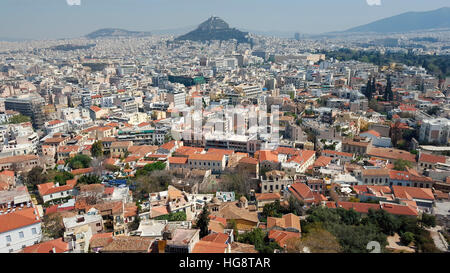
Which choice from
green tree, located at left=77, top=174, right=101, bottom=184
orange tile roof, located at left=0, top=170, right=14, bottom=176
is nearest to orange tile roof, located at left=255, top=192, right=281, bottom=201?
green tree, located at left=77, top=174, right=101, bottom=184

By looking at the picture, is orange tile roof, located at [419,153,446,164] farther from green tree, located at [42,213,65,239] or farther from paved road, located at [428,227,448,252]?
green tree, located at [42,213,65,239]

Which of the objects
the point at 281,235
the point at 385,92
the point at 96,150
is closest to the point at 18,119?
the point at 96,150

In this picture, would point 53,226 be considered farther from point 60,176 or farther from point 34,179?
point 34,179

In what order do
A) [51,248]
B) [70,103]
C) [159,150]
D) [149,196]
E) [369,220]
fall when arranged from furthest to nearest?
[70,103] < [159,150] < [149,196] < [369,220] < [51,248]
